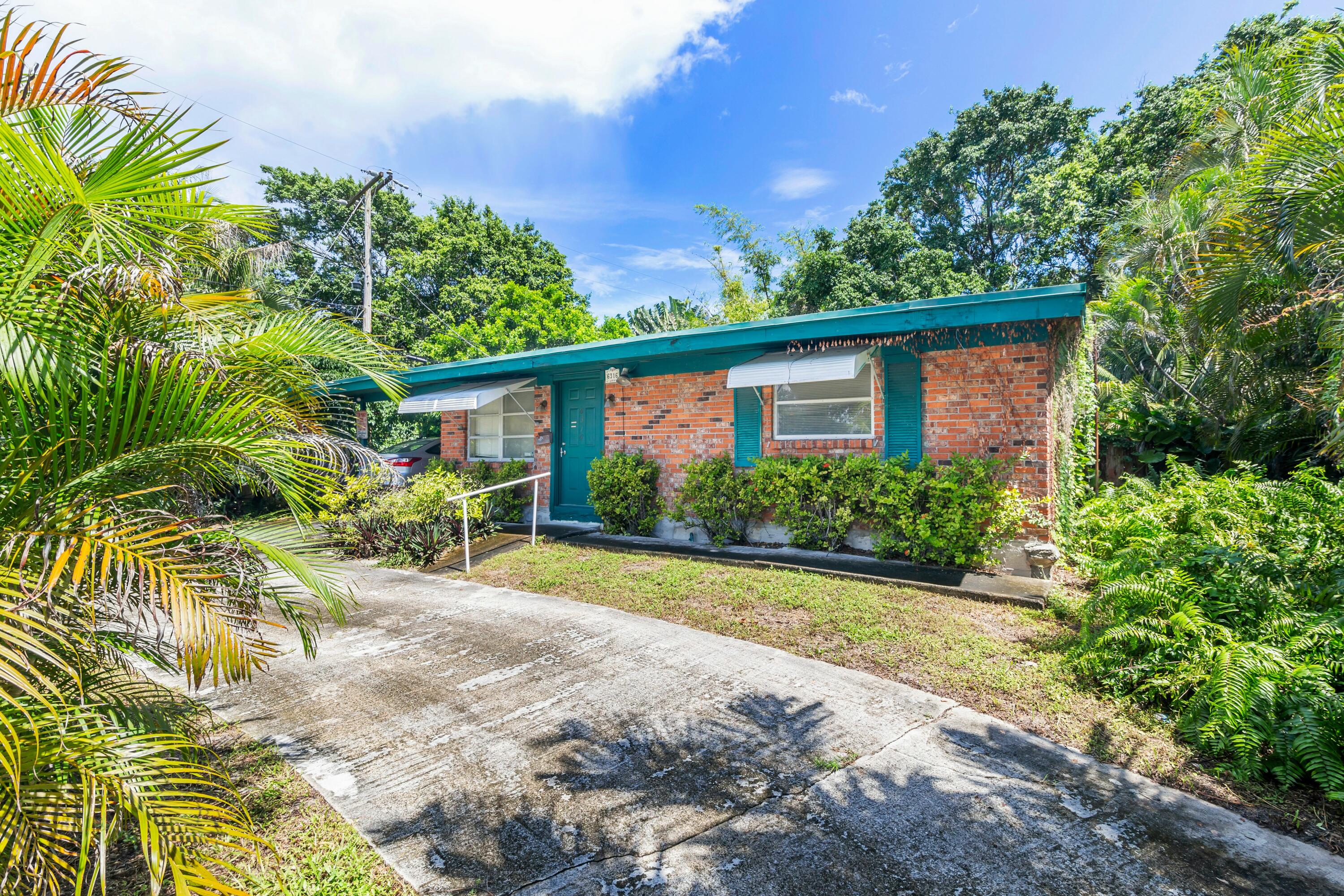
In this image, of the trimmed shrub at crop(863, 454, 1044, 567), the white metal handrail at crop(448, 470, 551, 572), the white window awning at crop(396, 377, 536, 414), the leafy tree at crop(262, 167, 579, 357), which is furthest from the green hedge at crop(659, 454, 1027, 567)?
the leafy tree at crop(262, 167, 579, 357)

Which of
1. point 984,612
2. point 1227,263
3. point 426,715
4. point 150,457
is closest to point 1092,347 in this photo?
point 1227,263

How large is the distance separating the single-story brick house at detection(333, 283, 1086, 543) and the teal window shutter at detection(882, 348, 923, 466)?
15mm

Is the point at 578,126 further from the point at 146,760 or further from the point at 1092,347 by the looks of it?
the point at 146,760

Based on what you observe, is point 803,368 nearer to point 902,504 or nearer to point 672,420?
point 902,504

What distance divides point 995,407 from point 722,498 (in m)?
3.18

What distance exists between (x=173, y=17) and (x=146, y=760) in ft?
17.5

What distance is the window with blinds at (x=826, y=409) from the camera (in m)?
7.18

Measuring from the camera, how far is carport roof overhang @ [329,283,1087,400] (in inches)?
222

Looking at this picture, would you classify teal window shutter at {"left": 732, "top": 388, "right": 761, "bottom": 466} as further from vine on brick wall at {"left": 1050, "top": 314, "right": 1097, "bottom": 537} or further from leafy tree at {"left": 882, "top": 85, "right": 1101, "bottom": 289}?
leafy tree at {"left": 882, "top": 85, "right": 1101, "bottom": 289}

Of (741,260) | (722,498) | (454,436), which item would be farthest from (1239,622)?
(741,260)

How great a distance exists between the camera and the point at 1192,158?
1102 cm

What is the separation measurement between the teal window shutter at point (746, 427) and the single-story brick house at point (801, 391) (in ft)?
0.06

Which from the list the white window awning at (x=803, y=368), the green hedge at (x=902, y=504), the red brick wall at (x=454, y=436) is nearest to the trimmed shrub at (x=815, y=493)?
the green hedge at (x=902, y=504)

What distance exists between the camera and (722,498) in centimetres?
768
